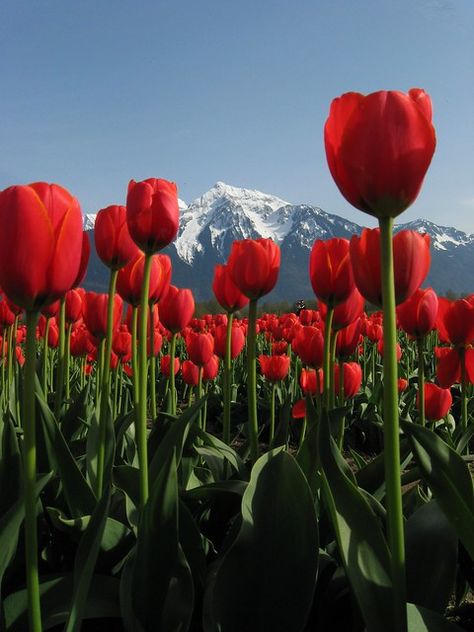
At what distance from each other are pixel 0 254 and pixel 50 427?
3.06ft

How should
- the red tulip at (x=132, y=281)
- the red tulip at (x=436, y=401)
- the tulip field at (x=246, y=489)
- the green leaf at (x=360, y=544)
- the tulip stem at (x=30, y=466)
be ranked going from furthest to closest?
1. the red tulip at (x=436, y=401)
2. the red tulip at (x=132, y=281)
3. the green leaf at (x=360, y=544)
4. the tulip field at (x=246, y=489)
5. the tulip stem at (x=30, y=466)

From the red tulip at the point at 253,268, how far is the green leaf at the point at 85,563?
946mm

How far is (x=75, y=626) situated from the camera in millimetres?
1041

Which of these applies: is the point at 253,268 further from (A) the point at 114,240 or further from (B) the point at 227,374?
(B) the point at 227,374

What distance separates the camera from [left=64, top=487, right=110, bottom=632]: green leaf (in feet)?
3.40

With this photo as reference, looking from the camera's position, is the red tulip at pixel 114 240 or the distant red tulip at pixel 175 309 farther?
the distant red tulip at pixel 175 309

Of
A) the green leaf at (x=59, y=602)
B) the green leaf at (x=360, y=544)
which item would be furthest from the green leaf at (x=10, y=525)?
the green leaf at (x=360, y=544)

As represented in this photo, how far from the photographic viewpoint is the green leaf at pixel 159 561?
1212 millimetres

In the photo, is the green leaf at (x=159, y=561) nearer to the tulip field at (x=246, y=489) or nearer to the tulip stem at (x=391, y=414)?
the tulip field at (x=246, y=489)

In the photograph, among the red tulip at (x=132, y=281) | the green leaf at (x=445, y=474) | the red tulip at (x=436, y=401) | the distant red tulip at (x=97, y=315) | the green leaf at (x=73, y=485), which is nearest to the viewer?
the green leaf at (x=445, y=474)

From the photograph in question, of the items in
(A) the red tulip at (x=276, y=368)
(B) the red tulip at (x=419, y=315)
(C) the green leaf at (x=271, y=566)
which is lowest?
(C) the green leaf at (x=271, y=566)

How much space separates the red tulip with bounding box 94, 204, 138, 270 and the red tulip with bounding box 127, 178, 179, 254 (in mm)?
157

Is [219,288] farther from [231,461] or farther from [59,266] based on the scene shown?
[59,266]

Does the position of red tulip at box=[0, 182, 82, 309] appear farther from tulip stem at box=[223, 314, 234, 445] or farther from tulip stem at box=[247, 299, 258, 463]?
tulip stem at box=[223, 314, 234, 445]
